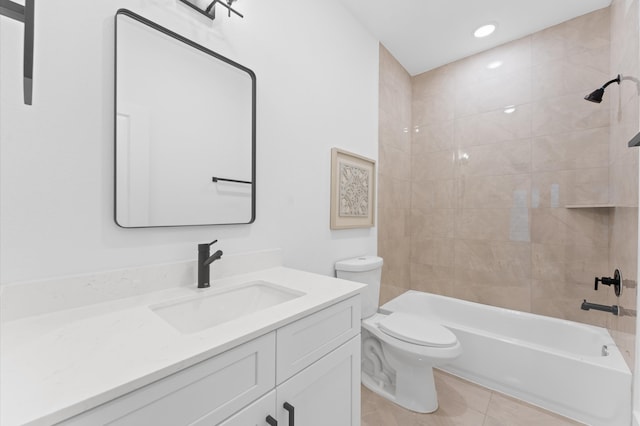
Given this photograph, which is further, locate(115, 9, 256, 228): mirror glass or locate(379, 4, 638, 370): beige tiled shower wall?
locate(379, 4, 638, 370): beige tiled shower wall

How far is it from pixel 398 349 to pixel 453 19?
233 centimetres

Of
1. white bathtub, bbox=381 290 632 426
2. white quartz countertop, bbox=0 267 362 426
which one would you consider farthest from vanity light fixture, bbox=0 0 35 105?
white bathtub, bbox=381 290 632 426

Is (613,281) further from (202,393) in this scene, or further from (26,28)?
(26,28)

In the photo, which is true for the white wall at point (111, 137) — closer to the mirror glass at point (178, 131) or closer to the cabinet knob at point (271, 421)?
the mirror glass at point (178, 131)

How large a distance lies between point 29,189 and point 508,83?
298cm

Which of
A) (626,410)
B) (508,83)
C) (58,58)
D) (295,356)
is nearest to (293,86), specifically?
(58,58)

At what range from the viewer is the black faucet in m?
1.02

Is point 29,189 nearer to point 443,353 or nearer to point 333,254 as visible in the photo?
point 333,254

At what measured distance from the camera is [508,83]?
7.40 ft

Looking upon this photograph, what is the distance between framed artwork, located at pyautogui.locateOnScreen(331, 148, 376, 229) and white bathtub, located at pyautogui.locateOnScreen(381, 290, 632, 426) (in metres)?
0.84

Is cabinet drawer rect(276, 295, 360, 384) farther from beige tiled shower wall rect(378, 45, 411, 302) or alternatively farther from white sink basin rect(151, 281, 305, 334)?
beige tiled shower wall rect(378, 45, 411, 302)

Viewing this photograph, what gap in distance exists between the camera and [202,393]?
593 mm

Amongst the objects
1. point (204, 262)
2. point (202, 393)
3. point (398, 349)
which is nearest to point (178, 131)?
point (204, 262)

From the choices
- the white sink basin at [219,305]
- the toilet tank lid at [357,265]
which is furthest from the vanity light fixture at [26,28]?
the toilet tank lid at [357,265]
